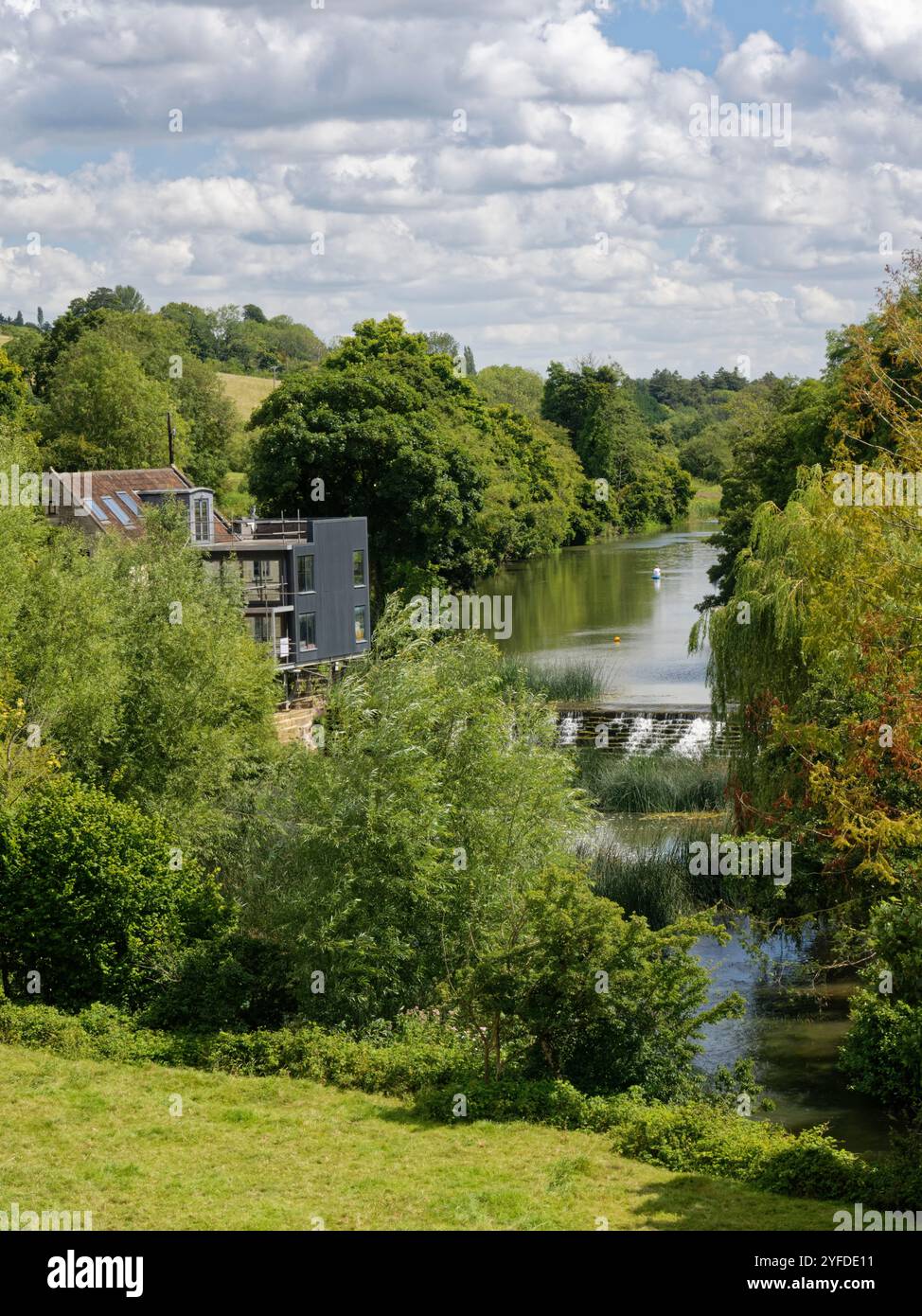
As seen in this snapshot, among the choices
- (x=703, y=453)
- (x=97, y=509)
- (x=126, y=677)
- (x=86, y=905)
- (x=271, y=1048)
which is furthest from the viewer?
(x=703, y=453)

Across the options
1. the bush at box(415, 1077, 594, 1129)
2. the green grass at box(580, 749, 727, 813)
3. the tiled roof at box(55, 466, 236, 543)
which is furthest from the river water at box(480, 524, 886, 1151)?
the tiled roof at box(55, 466, 236, 543)

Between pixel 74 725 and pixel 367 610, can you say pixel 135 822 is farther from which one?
pixel 367 610

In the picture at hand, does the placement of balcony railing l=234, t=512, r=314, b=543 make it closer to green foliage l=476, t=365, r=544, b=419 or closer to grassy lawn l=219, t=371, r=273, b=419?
grassy lawn l=219, t=371, r=273, b=419

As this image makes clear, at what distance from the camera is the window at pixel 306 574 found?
48500mm

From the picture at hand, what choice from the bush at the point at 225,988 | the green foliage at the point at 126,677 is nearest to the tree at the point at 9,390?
the green foliage at the point at 126,677

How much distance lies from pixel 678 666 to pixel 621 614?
15585mm

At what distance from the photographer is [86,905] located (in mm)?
22422

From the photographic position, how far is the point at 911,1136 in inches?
617

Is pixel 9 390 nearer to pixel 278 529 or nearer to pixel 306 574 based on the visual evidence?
pixel 278 529

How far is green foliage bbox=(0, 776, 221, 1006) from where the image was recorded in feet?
73.6

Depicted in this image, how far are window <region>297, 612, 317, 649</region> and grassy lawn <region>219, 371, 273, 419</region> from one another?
7675 cm

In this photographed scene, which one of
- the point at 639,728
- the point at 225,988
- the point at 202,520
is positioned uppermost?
the point at 202,520

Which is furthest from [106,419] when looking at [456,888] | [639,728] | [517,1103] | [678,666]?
[517,1103]
